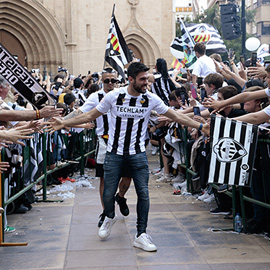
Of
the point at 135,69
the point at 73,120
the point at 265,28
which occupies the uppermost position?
the point at 265,28

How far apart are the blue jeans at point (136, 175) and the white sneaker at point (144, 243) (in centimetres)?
13

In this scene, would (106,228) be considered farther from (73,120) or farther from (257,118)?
(257,118)

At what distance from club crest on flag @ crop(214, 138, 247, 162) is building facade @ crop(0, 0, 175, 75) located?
77.4ft

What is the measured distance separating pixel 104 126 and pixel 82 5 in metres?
24.1

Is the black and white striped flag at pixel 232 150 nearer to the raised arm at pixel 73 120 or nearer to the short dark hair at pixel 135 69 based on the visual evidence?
the short dark hair at pixel 135 69

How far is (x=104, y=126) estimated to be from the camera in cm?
751

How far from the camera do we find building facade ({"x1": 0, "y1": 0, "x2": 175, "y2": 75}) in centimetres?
2914

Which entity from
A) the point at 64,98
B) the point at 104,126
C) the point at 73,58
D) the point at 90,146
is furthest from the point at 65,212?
the point at 73,58

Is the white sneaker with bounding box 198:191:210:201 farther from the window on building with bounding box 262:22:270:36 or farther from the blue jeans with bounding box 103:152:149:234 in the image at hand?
the window on building with bounding box 262:22:270:36

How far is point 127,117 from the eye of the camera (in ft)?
20.6

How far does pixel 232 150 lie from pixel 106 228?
6.00 ft

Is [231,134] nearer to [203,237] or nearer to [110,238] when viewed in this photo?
[203,237]

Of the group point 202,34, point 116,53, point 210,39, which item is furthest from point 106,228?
point 202,34

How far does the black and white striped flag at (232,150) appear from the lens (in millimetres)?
6105
